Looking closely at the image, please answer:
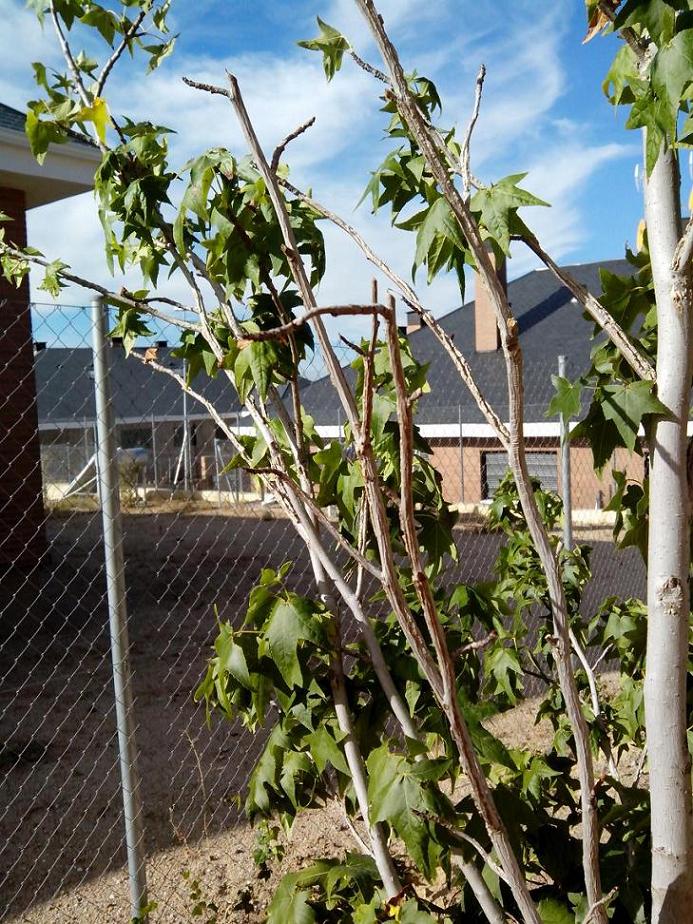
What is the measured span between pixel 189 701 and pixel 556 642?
16.5 ft

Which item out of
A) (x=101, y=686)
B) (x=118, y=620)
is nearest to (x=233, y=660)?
(x=118, y=620)

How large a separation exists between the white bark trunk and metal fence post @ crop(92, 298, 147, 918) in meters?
1.75

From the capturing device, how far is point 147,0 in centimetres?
205

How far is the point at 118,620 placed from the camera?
2699mm

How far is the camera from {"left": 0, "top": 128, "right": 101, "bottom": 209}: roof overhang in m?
7.83

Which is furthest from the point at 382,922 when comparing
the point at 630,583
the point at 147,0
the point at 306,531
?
the point at 630,583

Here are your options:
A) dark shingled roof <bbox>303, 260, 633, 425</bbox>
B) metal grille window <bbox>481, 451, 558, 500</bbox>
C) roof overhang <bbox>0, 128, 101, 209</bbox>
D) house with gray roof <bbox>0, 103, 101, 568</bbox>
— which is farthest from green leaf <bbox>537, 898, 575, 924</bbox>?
metal grille window <bbox>481, 451, 558, 500</bbox>

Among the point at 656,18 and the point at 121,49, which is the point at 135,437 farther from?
the point at 656,18

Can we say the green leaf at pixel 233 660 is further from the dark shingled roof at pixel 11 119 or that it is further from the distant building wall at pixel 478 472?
the distant building wall at pixel 478 472

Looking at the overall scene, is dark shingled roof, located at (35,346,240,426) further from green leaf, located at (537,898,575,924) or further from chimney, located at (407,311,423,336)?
green leaf, located at (537,898,575,924)

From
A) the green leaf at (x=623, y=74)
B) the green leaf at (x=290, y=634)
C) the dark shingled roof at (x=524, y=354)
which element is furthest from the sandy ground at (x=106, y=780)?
the dark shingled roof at (x=524, y=354)

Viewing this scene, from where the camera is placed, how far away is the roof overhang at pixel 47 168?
7832mm

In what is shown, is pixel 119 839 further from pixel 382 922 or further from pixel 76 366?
pixel 76 366

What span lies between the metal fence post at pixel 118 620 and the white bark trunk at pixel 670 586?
5.73ft
